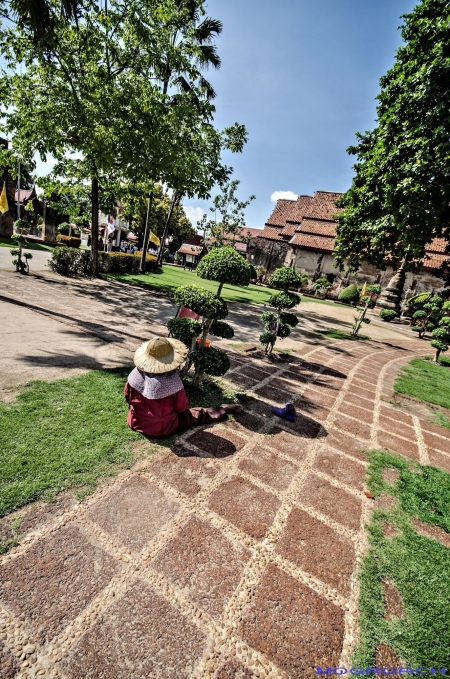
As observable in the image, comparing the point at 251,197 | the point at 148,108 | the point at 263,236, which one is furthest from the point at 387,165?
the point at 263,236

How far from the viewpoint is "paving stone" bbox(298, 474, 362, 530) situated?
284cm

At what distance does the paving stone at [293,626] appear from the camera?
5.66 feet

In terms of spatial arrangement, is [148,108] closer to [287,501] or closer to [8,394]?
[8,394]

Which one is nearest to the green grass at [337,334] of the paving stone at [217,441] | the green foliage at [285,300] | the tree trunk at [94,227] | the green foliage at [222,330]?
the green foliage at [285,300]

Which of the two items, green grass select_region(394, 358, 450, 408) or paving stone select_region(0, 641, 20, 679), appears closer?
paving stone select_region(0, 641, 20, 679)

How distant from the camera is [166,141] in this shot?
31.0 feet

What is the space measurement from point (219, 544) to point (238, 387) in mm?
3086

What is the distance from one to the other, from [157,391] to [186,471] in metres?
0.90

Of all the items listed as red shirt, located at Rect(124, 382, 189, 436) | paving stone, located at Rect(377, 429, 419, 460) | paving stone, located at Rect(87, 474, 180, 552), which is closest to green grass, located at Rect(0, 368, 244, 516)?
red shirt, located at Rect(124, 382, 189, 436)

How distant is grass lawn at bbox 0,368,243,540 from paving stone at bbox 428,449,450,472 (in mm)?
3268

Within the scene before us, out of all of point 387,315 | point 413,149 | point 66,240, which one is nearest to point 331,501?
point 413,149

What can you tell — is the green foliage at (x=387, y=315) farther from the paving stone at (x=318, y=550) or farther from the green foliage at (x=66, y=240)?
the green foliage at (x=66, y=240)

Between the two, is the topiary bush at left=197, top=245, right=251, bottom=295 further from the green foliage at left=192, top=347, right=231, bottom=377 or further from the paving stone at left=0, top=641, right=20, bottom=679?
the paving stone at left=0, top=641, right=20, bottom=679

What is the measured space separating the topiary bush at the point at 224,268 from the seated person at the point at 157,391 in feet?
4.71
